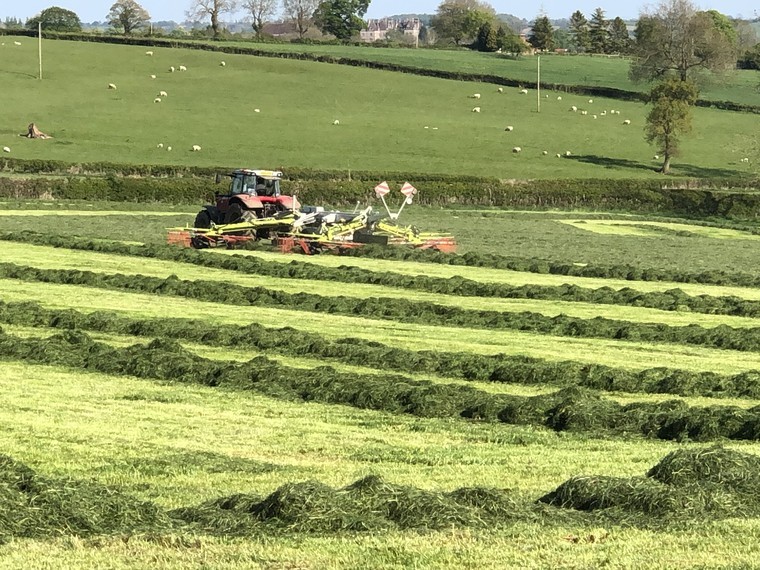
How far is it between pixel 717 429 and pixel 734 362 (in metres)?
7.05

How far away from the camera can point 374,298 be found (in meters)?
31.2

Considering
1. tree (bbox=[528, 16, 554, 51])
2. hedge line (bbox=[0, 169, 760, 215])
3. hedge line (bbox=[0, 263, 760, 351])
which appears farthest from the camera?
tree (bbox=[528, 16, 554, 51])

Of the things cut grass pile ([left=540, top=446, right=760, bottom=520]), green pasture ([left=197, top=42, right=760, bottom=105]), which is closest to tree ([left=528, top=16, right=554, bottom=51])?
green pasture ([left=197, top=42, right=760, bottom=105])

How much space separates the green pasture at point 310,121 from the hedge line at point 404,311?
50.2m

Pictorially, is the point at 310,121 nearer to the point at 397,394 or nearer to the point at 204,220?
the point at 204,220

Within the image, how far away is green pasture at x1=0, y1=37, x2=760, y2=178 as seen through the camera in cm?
8994

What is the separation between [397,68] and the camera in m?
129

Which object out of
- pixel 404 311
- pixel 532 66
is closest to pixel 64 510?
pixel 404 311

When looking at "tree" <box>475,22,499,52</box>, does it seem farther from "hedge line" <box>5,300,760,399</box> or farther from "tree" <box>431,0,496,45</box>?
"hedge line" <box>5,300,760,399</box>

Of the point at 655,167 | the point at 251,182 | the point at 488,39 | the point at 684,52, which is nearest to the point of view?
the point at 251,182

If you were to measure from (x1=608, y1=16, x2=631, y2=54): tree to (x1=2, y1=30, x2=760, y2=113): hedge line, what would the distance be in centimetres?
4811

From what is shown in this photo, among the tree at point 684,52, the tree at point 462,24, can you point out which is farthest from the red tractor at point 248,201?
the tree at point 462,24

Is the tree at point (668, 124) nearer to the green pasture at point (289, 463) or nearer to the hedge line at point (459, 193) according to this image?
the hedge line at point (459, 193)

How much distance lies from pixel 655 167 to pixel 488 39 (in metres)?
67.5
